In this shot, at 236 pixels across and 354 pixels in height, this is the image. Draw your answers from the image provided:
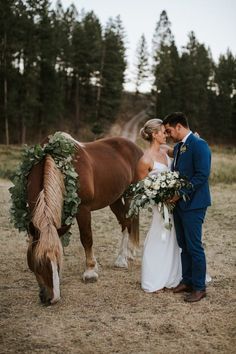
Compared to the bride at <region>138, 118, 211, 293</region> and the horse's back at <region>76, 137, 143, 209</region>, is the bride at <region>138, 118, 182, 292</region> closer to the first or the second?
the bride at <region>138, 118, 211, 293</region>

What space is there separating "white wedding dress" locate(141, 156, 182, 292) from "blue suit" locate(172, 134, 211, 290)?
35 centimetres

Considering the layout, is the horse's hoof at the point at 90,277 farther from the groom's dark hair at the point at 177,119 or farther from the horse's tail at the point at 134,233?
the groom's dark hair at the point at 177,119

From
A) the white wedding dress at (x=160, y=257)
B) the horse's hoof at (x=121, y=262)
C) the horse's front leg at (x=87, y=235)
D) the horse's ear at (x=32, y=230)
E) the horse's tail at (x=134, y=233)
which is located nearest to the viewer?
the horse's ear at (x=32, y=230)

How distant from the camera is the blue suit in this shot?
16.1ft

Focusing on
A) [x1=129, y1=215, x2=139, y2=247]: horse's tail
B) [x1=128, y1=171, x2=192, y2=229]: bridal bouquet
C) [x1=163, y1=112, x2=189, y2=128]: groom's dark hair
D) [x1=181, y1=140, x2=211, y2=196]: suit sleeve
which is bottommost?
[x1=129, y1=215, x2=139, y2=247]: horse's tail

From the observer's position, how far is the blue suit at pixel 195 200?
16.1ft

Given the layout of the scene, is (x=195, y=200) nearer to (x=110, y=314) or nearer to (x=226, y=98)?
(x=110, y=314)

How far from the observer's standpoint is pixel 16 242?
7.81m

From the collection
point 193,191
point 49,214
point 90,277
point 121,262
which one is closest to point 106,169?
point 121,262

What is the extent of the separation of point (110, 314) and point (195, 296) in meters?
1.12

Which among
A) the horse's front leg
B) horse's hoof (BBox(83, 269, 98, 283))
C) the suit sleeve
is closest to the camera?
the suit sleeve

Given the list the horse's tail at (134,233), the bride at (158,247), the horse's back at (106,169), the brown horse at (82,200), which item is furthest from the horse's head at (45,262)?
A: the horse's tail at (134,233)

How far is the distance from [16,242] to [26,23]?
27.5 metres

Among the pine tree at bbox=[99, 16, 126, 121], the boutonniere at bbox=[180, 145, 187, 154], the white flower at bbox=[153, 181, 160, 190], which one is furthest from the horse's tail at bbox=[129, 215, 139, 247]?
the pine tree at bbox=[99, 16, 126, 121]
